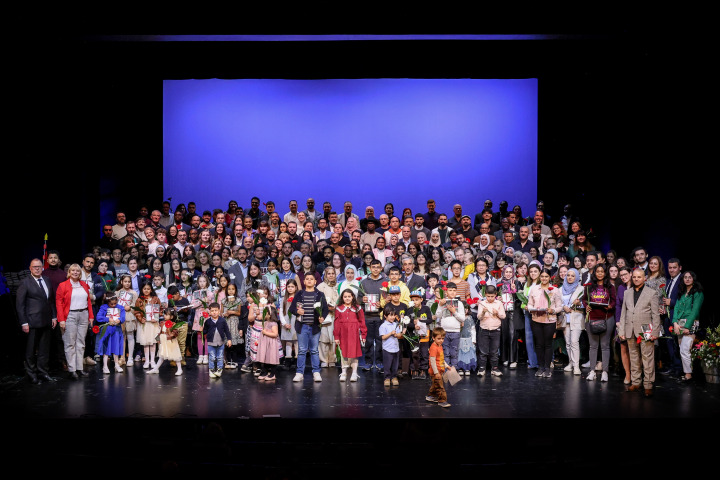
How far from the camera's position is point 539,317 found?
30.1ft

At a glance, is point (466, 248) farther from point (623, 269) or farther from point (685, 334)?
point (685, 334)

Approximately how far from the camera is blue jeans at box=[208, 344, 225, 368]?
8.95 m

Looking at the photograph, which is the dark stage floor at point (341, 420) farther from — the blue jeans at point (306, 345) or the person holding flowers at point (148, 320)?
the person holding flowers at point (148, 320)

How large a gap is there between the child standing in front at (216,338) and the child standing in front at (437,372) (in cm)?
281

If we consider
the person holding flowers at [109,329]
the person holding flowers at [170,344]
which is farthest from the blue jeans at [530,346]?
the person holding flowers at [109,329]

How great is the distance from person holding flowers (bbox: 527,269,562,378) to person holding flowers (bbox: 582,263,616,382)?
0.40m

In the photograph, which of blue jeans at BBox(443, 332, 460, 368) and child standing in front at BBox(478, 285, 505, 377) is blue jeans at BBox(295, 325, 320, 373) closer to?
blue jeans at BBox(443, 332, 460, 368)

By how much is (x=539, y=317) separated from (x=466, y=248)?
5.20 feet

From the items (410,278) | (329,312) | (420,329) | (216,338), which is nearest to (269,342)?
(216,338)

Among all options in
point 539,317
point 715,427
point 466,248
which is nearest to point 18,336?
point 466,248

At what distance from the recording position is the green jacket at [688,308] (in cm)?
871

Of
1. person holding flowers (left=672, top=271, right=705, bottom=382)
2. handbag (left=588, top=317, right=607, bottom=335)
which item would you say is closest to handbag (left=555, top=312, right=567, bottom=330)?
handbag (left=588, top=317, right=607, bottom=335)

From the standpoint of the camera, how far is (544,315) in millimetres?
9156

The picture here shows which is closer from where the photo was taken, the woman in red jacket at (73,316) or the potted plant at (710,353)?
the potted plant at (710,353)
